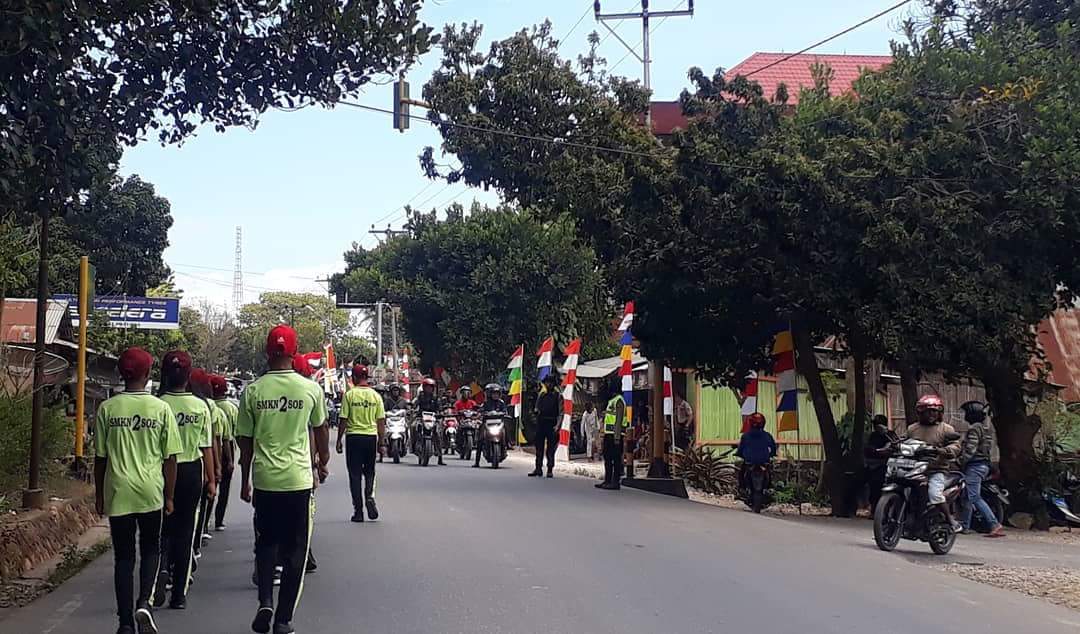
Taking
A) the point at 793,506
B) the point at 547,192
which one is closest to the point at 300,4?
the point at 547,192

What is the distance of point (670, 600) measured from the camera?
9320 millimetres

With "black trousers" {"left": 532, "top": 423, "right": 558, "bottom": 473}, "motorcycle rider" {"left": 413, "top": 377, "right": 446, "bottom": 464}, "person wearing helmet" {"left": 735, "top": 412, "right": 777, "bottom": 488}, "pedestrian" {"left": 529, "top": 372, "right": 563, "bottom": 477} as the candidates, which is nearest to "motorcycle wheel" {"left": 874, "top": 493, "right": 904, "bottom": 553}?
"person wearing helmet" {"left": 735, "top": 412, "right": 777, "bottom": 488}

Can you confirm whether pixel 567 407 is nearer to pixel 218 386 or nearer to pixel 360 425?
pixel 360 425

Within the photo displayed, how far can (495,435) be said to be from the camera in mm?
26359

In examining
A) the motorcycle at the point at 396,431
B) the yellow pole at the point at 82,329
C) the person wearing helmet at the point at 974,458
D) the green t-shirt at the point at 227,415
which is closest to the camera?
the green t-shirt at the point at 227,415

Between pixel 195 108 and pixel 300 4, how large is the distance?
153cm

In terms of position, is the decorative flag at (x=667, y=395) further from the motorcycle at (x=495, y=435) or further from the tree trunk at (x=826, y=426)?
the motorcycle at (x=495, y=435)

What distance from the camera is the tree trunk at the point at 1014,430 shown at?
59.0ft

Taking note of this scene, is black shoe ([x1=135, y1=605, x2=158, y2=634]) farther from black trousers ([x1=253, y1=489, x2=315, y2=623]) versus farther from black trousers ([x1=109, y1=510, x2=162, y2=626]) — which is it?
black trousers ([x1=253, y1=489, x2=315, y2=623])

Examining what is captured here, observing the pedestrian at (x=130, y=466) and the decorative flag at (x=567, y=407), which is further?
the decorative flag at (x=567, y=407)

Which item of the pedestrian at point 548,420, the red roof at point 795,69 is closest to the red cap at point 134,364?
the pedestrian at point 548,420

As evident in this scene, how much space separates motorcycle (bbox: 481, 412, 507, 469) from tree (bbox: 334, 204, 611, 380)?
15.7m

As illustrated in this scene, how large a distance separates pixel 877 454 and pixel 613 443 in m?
5.56

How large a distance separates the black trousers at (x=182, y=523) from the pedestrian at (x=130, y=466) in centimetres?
74
